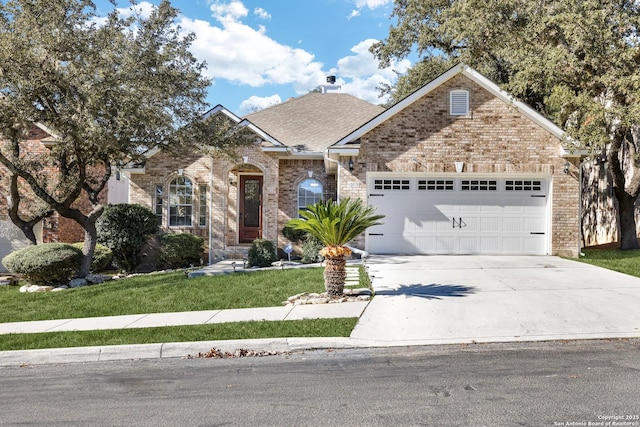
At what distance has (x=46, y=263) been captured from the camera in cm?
1235

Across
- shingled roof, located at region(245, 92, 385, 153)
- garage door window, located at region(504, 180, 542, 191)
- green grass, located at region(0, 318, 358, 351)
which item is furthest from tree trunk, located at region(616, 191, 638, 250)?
green grass, located at region(0, 318, 358, 351)

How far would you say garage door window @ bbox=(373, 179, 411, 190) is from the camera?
14047 millimetres

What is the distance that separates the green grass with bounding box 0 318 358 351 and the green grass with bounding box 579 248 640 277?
8.04 meters

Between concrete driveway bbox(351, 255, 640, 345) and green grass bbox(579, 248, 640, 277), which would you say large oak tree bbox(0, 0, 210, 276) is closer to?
concrete driveway bbox(351, 255, 640, 345)

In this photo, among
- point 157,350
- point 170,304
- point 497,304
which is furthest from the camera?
point 170,304

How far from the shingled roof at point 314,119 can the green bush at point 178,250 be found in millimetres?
4769

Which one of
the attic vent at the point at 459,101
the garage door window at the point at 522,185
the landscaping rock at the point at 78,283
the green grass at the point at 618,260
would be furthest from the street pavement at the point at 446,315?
the attic vent at the point at 459,101

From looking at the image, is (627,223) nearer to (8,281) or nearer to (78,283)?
(78,283)

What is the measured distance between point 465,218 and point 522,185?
2038 millimetres

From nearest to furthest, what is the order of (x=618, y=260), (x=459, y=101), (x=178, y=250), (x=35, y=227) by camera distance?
(x=618, y=260)
(x=459, y=101)
(x=178, y=250)
(x=35, y=227)

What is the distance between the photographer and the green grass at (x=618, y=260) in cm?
1115

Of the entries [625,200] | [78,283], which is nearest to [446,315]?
[78,283]

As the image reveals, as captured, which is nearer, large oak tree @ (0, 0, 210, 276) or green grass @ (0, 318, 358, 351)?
green grass @ (0, 318, 358, 351)

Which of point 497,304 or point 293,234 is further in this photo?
point 293,234
